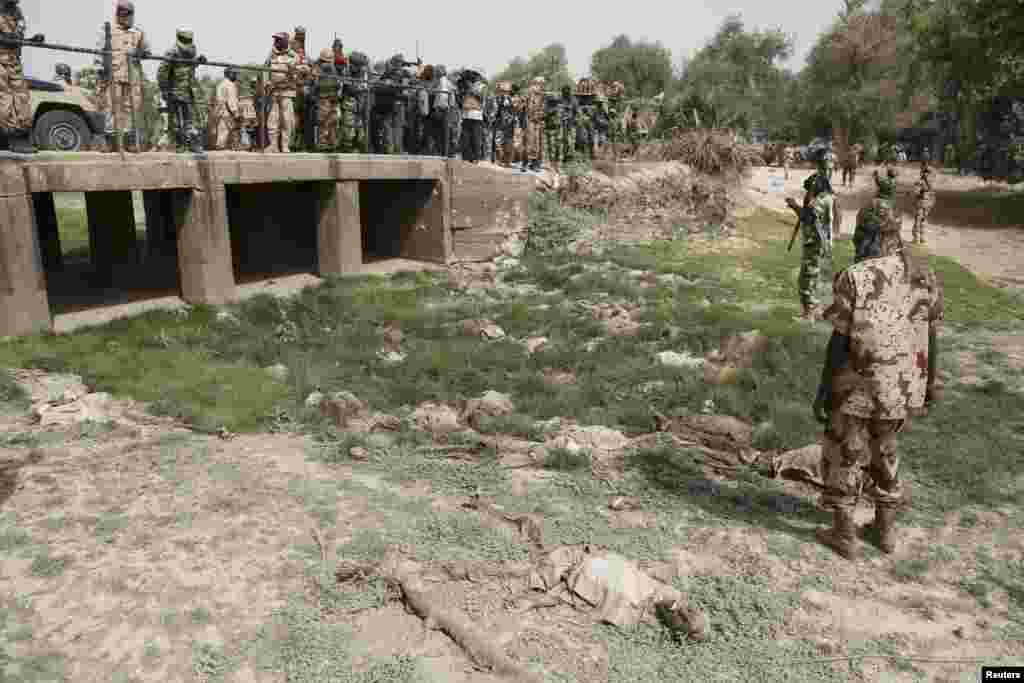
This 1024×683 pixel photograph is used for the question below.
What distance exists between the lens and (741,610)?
3.95 metres

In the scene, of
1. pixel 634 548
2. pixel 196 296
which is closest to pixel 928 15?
pixel 196 296

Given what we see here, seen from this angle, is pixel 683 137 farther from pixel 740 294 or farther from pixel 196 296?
pixel 196 296

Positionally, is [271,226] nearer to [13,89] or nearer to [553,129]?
[13,89]

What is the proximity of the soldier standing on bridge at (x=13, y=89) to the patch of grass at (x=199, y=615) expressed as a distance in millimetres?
6530

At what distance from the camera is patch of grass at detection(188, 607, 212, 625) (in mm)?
3787

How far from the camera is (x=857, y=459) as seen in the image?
14.1 feet

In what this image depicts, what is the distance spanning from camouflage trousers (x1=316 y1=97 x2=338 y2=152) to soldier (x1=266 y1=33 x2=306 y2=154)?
0.38 m

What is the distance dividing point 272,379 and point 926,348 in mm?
5410

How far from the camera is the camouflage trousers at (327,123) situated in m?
11.4

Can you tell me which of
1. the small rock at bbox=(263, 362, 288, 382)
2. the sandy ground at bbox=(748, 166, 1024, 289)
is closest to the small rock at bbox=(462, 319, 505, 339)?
the small rock at bbox=(263, 362, 288, 382)

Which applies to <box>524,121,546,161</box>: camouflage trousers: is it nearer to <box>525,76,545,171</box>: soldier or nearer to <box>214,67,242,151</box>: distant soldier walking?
<box>525,76,545,171</box>: soldier

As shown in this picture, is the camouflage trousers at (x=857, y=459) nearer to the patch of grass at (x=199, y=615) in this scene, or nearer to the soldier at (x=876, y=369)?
the soldier at (x=876, y=369)

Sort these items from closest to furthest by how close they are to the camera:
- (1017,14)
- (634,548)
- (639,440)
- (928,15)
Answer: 1. (634,548)
2. (639,440)
3. (1017,14)
4. (928,15)

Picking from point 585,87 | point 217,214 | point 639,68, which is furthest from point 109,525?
point 639,68
